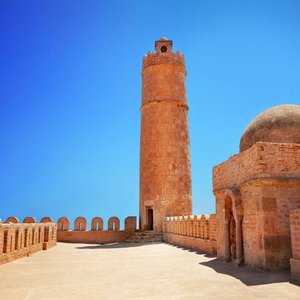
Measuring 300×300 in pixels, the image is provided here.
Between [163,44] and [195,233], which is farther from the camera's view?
[163,44]

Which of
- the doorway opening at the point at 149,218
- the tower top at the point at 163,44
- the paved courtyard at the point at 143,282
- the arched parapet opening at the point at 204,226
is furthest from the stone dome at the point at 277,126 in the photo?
the tower top at the point at 163,44

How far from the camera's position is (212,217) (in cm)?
1224

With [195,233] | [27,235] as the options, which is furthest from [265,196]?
[27,235]

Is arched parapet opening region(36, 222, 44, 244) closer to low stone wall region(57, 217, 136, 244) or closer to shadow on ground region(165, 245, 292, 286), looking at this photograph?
low stone wall region(57, 217, 136, 244)

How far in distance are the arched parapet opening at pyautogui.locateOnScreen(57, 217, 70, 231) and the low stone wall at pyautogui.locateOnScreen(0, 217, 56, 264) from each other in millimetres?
4071

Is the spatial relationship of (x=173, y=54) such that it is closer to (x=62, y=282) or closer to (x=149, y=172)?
(x=149, y=172)

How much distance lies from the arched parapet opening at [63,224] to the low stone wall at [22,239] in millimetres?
4071

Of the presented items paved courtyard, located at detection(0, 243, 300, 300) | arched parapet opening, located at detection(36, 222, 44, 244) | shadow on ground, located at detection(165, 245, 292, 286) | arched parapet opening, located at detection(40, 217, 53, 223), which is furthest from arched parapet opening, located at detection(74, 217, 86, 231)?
shadow on ground, located at detection(165, 245, 292, 286)

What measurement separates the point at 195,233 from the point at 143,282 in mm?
7765

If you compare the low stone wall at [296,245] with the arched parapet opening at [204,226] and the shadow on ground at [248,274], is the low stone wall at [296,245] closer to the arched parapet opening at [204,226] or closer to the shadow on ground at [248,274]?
the shadow on ground at [248,274]

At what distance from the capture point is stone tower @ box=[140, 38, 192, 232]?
2281cm

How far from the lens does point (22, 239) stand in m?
12.4

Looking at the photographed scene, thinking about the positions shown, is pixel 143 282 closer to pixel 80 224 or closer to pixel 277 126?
pixel 277 126

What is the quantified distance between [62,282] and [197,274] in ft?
10.1
